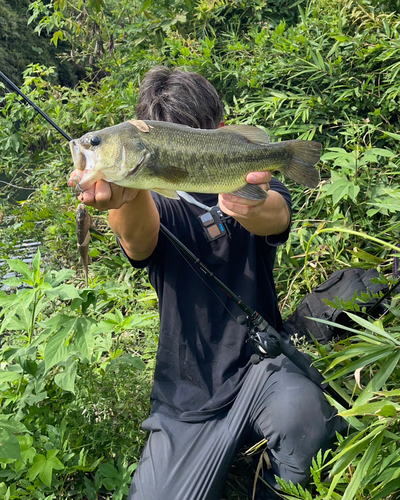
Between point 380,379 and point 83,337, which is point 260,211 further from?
point 83,337

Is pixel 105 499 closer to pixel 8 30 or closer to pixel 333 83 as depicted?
pixel 333 83

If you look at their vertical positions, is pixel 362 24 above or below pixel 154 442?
above

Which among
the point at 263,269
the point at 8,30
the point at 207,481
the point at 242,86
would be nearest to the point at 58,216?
the point at 242,86

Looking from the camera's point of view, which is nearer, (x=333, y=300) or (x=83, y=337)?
(x=83, y=337)

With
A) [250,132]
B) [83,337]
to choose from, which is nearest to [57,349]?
[83,337]

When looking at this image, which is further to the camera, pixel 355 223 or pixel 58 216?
pixel 58 216

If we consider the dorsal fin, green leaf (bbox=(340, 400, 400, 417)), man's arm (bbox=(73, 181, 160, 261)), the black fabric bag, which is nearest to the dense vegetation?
green leaf (bbox=(340, 400, 400, 417))

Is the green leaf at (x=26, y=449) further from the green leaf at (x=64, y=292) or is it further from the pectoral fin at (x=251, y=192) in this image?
the pectoral fin at (x=251, y=192)

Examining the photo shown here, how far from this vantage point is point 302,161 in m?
1.85

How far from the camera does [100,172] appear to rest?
1516 millimetres

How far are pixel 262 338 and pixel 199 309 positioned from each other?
0.45 metres

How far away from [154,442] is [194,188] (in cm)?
139

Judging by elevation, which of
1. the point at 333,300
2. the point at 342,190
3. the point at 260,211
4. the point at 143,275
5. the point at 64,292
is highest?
the point at 260,211

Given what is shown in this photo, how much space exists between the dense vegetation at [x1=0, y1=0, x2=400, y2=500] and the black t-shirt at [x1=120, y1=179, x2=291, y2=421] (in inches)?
7.4
